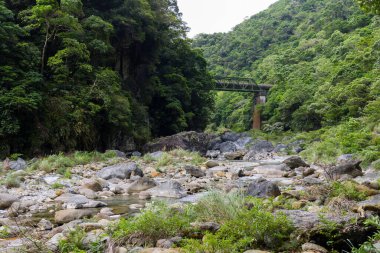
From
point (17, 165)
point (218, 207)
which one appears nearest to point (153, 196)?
point (218, 207)

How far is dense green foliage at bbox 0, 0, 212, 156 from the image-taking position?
18.3 meters

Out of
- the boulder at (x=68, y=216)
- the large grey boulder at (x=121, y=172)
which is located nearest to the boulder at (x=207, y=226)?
the boulder at (x=68, y=216)

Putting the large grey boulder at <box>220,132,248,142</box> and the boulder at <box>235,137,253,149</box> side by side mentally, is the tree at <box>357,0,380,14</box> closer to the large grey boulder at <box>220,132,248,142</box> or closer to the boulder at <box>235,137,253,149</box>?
the boulder at <box>235,137,253,149</box>

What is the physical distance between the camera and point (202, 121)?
39812 mm

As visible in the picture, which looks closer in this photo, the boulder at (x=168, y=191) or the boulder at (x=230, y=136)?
the boulder at (x=168, y=191)

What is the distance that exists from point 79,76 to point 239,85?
34.7 m

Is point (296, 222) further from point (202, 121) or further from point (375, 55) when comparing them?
point (202, 121)

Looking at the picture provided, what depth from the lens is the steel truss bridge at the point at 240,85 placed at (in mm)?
51906

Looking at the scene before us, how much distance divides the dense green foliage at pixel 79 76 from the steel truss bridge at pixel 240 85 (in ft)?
62.8

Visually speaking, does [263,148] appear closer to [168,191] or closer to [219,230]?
[168,191]

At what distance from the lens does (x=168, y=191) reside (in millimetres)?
9547

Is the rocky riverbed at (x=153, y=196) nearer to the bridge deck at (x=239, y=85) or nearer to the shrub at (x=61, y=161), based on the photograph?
the shrub at (x=61, y=161)

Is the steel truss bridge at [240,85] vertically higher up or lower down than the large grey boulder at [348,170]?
higher up

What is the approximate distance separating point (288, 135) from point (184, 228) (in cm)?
3516
